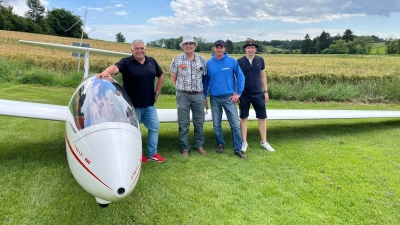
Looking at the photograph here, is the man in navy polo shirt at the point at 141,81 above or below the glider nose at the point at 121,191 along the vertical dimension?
above

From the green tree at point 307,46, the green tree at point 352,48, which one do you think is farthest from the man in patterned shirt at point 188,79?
the green tree at point 307,46

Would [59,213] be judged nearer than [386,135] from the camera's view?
Yes

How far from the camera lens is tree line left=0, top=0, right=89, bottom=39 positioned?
63.7 metres

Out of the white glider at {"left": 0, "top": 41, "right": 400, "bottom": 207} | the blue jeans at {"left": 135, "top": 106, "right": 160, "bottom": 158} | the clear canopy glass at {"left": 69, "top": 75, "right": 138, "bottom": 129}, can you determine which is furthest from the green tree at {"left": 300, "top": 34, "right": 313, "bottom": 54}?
the white glider at {"left": 0, "top": 41, "right": 400, "bottom": 207}

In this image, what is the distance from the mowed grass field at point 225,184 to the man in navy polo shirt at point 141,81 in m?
0.62

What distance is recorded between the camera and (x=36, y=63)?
53.8ft

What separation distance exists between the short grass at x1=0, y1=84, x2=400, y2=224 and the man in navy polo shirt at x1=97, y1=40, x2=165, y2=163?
62 centimetres

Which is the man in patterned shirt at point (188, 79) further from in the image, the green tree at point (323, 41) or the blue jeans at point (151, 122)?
the green tree at point (323, 41)

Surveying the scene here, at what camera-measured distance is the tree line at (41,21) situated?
63.7 m

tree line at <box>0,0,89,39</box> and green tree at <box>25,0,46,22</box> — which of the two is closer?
tree line at <box>0,0,89,39</box>

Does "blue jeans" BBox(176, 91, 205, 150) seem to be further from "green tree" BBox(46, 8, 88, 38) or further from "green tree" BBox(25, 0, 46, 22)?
"green tree" BBox(25, 0, 46, 22)

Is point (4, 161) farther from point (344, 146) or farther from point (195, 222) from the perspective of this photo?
point (344, 146)

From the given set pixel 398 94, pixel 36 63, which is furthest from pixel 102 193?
pixel 36 63

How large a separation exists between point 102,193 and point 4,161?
2958 mm
